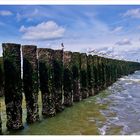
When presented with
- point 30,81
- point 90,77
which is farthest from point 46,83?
point 90,77

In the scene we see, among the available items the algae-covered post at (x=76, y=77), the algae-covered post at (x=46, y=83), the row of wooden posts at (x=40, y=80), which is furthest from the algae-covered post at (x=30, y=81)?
the algae-covered post at (x=76, y=77)

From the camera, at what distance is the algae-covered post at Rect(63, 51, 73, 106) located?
11992 mm

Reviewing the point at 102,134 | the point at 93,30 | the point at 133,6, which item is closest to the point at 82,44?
the point at 93,30

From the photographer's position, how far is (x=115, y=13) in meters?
10.7

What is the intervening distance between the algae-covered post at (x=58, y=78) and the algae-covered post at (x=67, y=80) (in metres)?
0.79

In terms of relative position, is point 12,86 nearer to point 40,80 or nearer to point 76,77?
point 40,80

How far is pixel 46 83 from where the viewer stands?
10242mm

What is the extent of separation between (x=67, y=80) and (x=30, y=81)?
9.32 feet

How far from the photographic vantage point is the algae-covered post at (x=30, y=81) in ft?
30.8

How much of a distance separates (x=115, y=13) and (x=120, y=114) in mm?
2633

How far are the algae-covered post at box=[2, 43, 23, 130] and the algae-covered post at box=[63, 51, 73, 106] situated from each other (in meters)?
3.23

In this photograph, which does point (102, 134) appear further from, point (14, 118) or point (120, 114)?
point (120, 114)
